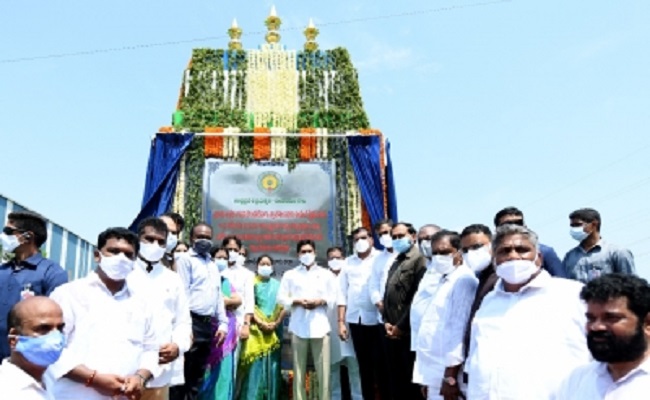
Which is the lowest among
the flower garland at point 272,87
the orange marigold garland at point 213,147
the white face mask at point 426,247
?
the white face mask at point 426,247

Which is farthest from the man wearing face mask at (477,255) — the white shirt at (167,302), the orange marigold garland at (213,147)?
the orange marigold garland at (213,147)

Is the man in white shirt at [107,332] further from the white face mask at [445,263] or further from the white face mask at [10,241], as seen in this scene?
the white face mask at [445,263]

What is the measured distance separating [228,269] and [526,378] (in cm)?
461

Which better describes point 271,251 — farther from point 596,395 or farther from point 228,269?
point 596,395

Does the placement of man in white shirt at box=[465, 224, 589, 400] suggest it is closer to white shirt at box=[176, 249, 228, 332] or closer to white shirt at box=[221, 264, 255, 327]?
white shirt at box=[176, 249, 228, 332]

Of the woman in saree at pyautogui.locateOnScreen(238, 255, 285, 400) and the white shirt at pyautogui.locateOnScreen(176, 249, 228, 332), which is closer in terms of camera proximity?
the white shirt at pyautogui.locateOnScreen(176, 249, 228, 332)

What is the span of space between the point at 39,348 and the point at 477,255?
240 centimetres

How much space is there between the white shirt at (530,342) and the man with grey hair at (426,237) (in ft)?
6.77

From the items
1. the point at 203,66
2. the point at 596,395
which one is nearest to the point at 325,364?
the point at 596,395

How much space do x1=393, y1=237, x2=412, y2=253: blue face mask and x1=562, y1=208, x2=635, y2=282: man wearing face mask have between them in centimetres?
133

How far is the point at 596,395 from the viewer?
1.99m

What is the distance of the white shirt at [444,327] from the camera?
3.56m

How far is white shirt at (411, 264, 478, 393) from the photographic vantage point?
140 inches

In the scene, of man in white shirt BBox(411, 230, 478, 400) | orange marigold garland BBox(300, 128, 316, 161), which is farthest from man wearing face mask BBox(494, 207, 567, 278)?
orange marigold garland BBox(300, 128, 316, 161)
